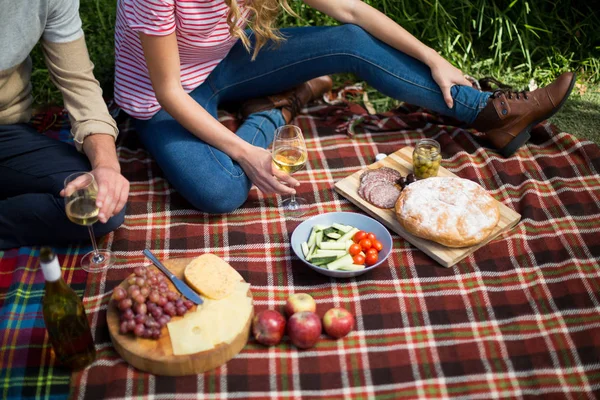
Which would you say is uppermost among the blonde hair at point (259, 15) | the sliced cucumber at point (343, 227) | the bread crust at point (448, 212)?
the blonde hair at point (259, 15)

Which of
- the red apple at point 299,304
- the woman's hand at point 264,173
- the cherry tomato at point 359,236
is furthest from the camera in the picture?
the woman's hand at point 264,173

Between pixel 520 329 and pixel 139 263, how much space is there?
184 cm

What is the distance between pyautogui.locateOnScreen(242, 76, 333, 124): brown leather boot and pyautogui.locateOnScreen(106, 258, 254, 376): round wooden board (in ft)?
5.65

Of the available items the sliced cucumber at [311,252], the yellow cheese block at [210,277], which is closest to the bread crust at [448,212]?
the sliced cucumber at [311,252]

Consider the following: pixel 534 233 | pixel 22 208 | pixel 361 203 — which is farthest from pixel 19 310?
pixel 534 233

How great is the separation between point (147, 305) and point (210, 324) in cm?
27

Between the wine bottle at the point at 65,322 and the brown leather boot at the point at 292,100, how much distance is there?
1895 millimetres

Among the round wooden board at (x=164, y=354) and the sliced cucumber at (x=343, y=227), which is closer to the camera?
the round wooden board at (x=164, y=354)

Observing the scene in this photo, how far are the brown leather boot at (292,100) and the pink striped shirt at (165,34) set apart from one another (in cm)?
40

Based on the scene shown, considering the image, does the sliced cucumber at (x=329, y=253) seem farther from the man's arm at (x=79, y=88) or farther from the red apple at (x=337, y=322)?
the man's arm at (x=79, y=88)

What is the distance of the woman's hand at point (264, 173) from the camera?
10.8ft

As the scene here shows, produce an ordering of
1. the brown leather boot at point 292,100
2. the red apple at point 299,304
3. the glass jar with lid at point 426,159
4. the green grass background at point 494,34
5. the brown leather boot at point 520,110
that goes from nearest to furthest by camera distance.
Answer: the red apple at point 299,304 < the glass jar with lid at point 426,159 < the brown leather boot at point 520,110 < the brown leather boot at point 292,100 < the green grass background at point 494,34

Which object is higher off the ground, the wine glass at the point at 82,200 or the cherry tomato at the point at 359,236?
the wine glass at the point at 82,200

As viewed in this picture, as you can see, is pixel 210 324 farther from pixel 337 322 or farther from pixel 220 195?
pixel 220 195
